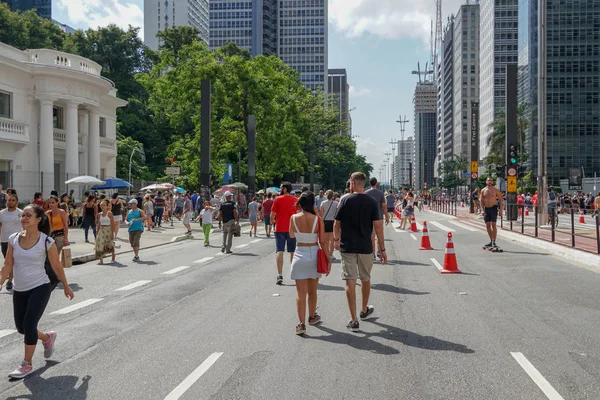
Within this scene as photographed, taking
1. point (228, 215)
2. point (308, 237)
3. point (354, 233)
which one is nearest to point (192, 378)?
point (308, 237)

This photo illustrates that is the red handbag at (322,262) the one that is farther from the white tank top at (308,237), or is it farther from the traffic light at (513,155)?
the traffic light at (513,155)

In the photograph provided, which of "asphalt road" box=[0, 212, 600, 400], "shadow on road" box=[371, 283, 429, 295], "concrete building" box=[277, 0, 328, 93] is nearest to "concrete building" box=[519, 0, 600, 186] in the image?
"concrete building" box=[277, 0, 328, 93]

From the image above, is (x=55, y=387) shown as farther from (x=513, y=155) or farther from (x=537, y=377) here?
(x=513, y=155)

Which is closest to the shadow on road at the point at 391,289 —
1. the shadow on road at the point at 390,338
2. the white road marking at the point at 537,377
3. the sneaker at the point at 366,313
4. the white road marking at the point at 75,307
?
the sneaker at the point at 366,313

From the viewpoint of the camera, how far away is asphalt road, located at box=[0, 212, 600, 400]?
203 inches

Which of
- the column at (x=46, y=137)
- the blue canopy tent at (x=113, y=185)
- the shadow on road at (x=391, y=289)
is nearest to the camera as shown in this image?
the shadow on road at (x=391, y=289)

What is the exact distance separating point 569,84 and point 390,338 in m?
105

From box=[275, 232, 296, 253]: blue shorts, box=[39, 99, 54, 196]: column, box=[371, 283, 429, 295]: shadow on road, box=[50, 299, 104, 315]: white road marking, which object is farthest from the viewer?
box=[39, 99, 54, 196]: column

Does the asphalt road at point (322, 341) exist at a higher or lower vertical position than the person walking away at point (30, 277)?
lower

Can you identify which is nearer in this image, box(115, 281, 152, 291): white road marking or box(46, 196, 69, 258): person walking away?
box(115, 281, 152, 291): white road marking

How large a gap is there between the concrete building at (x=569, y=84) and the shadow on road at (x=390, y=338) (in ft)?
321

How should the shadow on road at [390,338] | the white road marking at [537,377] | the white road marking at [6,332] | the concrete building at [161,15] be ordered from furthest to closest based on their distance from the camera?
1. the concrete building at [161,15]
2. the white road marking at [6,332]
3. the shadow on road at [390,338]
4. the white road marking at [537,377]

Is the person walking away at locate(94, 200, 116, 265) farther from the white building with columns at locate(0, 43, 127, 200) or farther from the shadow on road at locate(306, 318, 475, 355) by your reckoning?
the white building with columns at locate(0, 43, 127, 200)

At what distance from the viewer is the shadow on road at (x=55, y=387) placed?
500 centimetres
